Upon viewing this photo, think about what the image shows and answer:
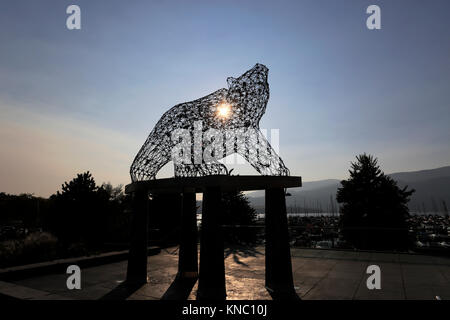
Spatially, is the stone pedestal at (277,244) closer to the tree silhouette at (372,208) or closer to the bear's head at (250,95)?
the bear's head at (250,95)

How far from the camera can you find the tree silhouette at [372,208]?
22.8 meters

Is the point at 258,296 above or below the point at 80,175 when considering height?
below

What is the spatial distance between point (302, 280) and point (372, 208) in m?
20.3

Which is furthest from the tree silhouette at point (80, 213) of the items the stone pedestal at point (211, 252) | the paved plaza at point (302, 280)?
the stone pedestal at point (211, 252)

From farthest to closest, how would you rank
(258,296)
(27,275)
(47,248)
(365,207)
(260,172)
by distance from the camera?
(365,207) < (47,248) < (27,275) < (260,172) < (258,296)

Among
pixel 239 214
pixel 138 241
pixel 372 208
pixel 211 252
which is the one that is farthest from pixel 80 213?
pixel 372 208

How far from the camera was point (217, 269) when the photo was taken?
251 inches

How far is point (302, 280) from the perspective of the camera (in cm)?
762

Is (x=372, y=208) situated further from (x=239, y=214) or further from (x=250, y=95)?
(x=250, y=95)
